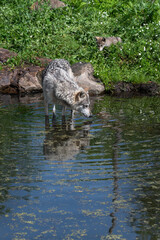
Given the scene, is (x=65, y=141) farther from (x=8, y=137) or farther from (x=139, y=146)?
(x=139, y=146)

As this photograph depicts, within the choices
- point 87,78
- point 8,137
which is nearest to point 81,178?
point 8,137

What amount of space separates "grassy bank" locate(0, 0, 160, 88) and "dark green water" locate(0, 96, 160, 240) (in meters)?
6.08

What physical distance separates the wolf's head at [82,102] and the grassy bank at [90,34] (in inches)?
209

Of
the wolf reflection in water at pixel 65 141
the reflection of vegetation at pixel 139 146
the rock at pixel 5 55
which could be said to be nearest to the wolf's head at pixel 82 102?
the wolf reflection in water at pixel 65 141

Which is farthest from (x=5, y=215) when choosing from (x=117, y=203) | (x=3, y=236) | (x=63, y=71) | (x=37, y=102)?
(x=37, y=102)

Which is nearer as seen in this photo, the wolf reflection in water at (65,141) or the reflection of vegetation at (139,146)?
the reflection of vegetation at (139,146)

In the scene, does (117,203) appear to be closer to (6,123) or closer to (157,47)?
(6,123)

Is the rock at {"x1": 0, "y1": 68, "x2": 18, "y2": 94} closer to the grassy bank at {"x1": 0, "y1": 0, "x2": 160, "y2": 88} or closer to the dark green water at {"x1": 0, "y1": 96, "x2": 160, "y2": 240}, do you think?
the grassy bank at {"x1": 0, "y1": 0, "x2": 160, "y2": 88}

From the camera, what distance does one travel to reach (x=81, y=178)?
7.25m

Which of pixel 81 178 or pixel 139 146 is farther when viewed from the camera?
pixel 139 146

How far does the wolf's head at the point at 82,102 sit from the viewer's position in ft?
38.0

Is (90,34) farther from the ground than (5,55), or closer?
farther from the ground

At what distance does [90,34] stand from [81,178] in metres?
13.6

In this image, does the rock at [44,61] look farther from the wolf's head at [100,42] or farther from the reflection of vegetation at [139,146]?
the reflection of vegetation at [139,146]
